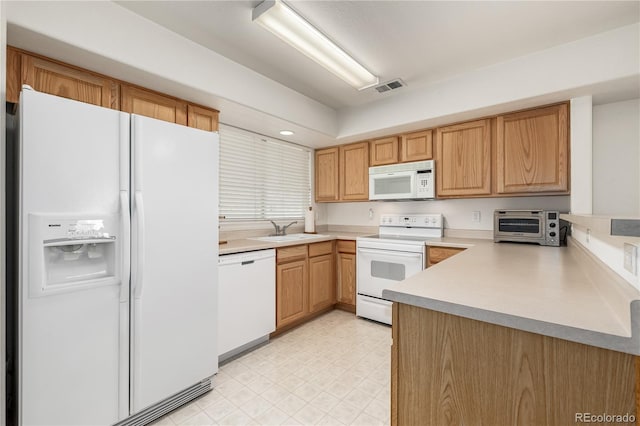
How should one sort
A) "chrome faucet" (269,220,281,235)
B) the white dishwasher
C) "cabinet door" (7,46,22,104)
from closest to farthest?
"cabinet door" (7,46,22,104) → the white dishwasher → "chrome faucet" (269,220,281,235)

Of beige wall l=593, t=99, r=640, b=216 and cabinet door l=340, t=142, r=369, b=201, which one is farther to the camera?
cabinet door l=340, t=142, r=369, b=201

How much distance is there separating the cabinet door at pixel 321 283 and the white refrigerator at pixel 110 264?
4.35 feet

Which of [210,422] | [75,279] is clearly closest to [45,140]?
[75,279]

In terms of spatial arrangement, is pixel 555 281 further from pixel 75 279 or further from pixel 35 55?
pixel 35 55

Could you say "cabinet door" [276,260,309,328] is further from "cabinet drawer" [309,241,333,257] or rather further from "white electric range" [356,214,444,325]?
"white electric range" [356,214,444,325]

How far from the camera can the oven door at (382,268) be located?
9.29ft

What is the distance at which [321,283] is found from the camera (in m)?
3.23

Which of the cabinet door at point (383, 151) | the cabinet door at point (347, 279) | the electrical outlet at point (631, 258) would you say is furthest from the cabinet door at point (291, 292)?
the electrical outlet at point (631, 258)

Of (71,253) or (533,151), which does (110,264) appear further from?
(533,151)

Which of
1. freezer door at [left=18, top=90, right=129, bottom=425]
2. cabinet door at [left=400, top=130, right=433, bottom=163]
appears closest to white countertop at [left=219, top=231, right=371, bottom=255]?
freezer door at [left=18, top=90, right=129, bottom=425]

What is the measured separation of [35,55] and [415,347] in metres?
2.43

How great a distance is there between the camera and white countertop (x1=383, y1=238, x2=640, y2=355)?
69 cm

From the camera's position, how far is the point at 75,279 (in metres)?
1.39

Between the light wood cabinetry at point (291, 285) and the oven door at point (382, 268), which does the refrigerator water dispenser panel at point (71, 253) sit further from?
the oven door at point (382, 268)
